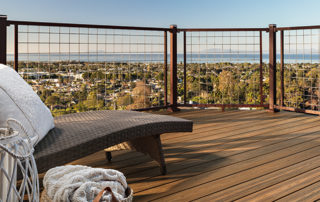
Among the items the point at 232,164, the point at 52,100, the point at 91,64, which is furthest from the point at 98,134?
the point at 91,64

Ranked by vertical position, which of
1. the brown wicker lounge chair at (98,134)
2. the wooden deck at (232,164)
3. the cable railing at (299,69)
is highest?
the cable railing at (299,69)

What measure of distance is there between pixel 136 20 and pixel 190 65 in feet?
36.5

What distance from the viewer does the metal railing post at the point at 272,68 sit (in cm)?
434

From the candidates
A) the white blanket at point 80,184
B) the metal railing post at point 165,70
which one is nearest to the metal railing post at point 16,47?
the metal railing post at point 165,70

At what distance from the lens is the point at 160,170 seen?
2.20 meters

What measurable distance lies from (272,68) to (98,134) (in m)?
3.17

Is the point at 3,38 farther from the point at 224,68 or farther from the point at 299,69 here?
the point at 299,69

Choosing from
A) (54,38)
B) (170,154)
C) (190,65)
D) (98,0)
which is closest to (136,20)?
(98,0)

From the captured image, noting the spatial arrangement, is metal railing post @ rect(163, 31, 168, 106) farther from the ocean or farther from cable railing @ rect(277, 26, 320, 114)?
cable railing @ rect(277, 26, 320, 114)

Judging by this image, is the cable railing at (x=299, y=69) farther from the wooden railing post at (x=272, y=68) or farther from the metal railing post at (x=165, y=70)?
the metal railing post at (x=165, y=70)

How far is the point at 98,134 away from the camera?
181 cm

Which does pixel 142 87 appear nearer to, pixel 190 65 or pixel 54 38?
pixel 190 65

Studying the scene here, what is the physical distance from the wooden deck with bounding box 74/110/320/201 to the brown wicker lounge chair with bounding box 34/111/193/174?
188 millimetres

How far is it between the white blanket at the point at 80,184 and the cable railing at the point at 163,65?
2.16 metres
